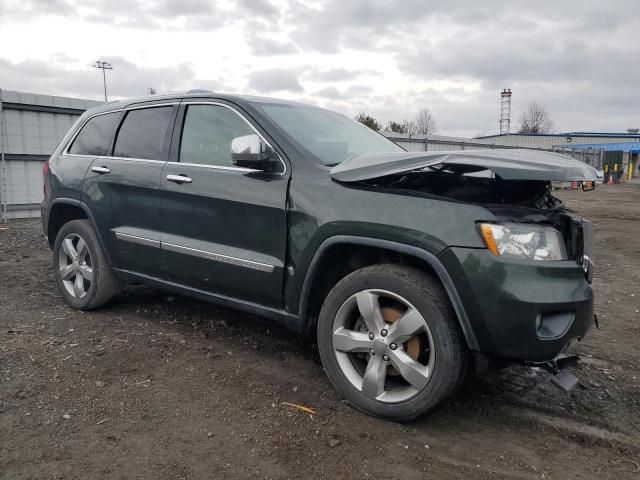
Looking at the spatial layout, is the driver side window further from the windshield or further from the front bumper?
the front bumper

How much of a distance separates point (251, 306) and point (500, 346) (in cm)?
161

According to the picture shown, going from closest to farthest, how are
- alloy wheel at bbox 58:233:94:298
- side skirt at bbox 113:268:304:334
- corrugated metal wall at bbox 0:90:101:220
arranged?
side skirt at bbox 113:268:304:334 → alloy wheel at bbox 58:233:94:298 → corrugated metal wall at bbox 0:90:101:220

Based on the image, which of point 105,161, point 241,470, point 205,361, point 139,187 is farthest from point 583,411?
point 105,161

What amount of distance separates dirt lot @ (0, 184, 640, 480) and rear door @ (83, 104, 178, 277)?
62 cm

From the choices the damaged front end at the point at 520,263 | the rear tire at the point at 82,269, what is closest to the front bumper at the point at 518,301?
the damaged front end at the point at 520,263

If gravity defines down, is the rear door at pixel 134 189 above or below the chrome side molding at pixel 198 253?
above

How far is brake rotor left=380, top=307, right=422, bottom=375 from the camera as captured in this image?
2.84m

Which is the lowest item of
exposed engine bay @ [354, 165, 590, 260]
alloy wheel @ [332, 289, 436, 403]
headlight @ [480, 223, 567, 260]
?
alloy wheel @ [332, 289, 436, 403]

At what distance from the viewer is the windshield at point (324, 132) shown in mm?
3557

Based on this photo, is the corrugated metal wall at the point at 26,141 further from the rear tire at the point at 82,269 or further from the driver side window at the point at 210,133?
the driver side window at the point at 210,133

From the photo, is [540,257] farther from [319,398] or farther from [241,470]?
[241,470]

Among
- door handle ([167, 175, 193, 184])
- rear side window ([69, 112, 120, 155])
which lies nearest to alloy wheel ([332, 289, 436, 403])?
door handle ([167, 175, 193, 184])

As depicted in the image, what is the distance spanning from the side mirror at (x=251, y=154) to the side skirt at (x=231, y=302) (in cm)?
89

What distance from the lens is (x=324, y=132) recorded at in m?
3.86
